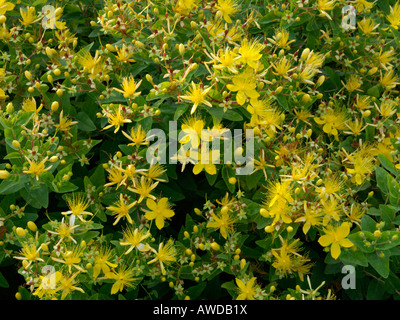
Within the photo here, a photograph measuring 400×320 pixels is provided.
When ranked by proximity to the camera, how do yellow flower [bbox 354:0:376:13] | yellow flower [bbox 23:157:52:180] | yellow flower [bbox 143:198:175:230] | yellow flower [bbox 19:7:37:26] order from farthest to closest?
yellow flower [bbox 354:0:376:13] → yellow flower [bbox 19:7:37:26] → yellow flower [bbox 143:198:175:230] → yellow flower [bbox 23:157:52:180]

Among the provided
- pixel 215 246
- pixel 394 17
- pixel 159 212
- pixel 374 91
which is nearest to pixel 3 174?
pixel 159 212

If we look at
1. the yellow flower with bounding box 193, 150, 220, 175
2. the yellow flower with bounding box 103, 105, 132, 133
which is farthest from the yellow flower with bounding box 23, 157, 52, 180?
the yellow flower with bounding box 193, 150, 220, 175

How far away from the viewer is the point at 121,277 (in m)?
1.69

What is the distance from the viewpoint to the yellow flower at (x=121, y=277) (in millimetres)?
1694

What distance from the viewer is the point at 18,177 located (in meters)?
1.71

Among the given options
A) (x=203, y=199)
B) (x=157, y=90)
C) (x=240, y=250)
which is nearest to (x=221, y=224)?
(x=240, y=250)

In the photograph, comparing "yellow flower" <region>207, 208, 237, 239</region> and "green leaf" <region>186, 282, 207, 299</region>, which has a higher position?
"yellow flower" <region>207, 208, 237, 239</region>

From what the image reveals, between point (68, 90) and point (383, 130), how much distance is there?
1.28 m

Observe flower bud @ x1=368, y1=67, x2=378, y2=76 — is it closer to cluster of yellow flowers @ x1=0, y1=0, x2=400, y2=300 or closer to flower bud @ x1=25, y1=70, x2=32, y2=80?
cluster of yellow flowers @ x1=0, y1=0, x2=400, y2=300

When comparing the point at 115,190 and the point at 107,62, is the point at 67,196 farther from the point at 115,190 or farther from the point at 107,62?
the point at 107,62

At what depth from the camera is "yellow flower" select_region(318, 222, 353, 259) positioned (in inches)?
66.0

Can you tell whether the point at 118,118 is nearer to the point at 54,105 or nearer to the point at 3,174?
the point at 54,105

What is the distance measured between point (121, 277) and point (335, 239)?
73 centimetres

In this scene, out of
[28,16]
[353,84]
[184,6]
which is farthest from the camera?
[353,84]
